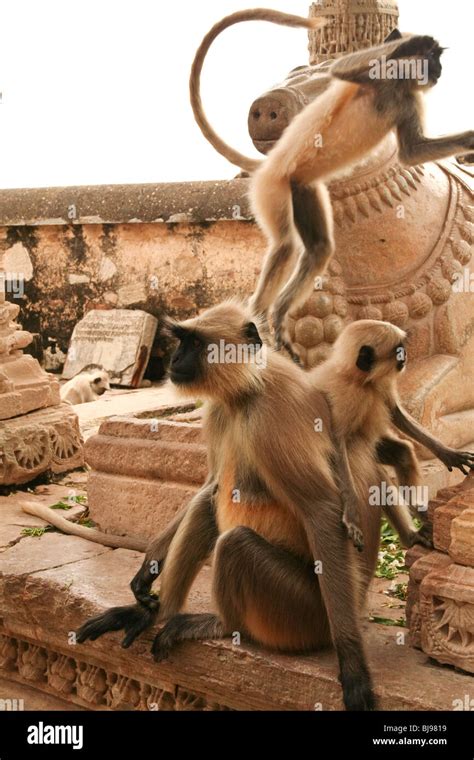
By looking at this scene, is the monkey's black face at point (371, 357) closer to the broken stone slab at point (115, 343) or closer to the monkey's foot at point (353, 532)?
the monkey's foot at point (353, 532)

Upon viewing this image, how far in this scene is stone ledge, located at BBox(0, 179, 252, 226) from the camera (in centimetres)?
655

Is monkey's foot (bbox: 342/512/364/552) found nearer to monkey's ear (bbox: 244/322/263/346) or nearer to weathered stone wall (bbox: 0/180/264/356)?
monkey's ear (bbox: 244/322/263/346)

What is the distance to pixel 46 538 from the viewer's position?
3863 millimetres

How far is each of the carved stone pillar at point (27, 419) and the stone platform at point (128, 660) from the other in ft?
1.55

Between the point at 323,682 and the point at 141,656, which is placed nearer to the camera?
the point at 323,682

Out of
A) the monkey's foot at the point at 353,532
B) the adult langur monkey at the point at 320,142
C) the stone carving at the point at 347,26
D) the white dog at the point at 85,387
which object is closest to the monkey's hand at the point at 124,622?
the monkey's foot at the point at 353,532

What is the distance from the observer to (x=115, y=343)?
7180 mm

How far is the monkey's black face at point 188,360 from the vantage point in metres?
2.58

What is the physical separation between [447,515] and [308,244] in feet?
3.06

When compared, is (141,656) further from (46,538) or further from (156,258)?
(156,258)

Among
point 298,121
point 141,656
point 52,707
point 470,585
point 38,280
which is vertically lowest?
point 52,707

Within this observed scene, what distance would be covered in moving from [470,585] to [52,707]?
168 centimetres

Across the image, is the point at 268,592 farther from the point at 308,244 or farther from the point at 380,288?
the point at 380,288
